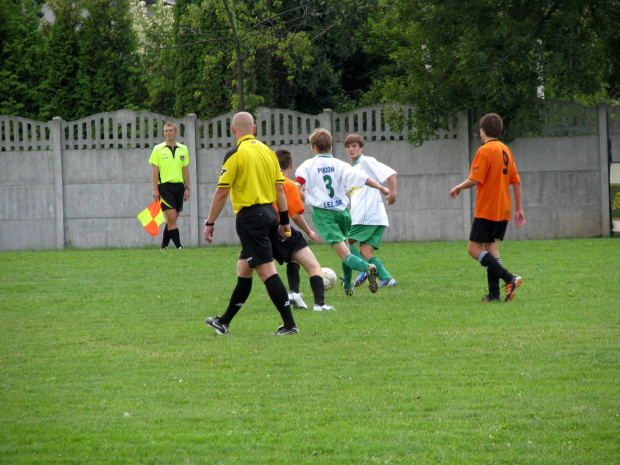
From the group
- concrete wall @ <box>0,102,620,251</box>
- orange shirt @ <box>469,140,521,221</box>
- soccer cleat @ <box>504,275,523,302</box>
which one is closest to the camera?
soccer cleat @ <box>504,275,523,302</box>

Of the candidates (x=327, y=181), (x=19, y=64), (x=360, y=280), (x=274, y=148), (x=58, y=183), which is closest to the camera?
(x=327, y=181)

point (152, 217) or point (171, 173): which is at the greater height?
point (171, 173)

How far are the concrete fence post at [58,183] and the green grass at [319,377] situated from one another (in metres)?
7.89

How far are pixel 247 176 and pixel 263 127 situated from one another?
10331mm

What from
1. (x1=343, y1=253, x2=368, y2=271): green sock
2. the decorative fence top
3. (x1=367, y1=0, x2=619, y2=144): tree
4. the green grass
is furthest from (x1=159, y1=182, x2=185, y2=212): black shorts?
(x1=343, y1=253, x2=368, y2=271): green sock

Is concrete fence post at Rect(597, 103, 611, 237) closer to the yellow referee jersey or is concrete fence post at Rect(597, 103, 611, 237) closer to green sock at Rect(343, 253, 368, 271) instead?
green sock at Rect(343, 253, 368, 271)

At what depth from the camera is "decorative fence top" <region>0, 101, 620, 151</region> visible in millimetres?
16609

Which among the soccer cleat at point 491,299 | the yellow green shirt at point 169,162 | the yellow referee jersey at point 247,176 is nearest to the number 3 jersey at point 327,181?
the soccer cleat at point 491,299

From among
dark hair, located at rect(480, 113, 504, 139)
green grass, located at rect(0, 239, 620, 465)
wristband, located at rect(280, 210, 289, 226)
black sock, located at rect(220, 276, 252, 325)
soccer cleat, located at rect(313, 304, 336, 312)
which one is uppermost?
dark hair, located at rect(480, 113, 504, 139)

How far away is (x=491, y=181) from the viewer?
29.7 ft

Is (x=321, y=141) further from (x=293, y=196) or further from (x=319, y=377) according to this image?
(x=319, y=377)

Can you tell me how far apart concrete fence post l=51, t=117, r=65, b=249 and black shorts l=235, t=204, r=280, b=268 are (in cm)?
1155

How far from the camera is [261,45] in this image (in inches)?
803

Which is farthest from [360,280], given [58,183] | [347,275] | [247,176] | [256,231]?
[58,183]
